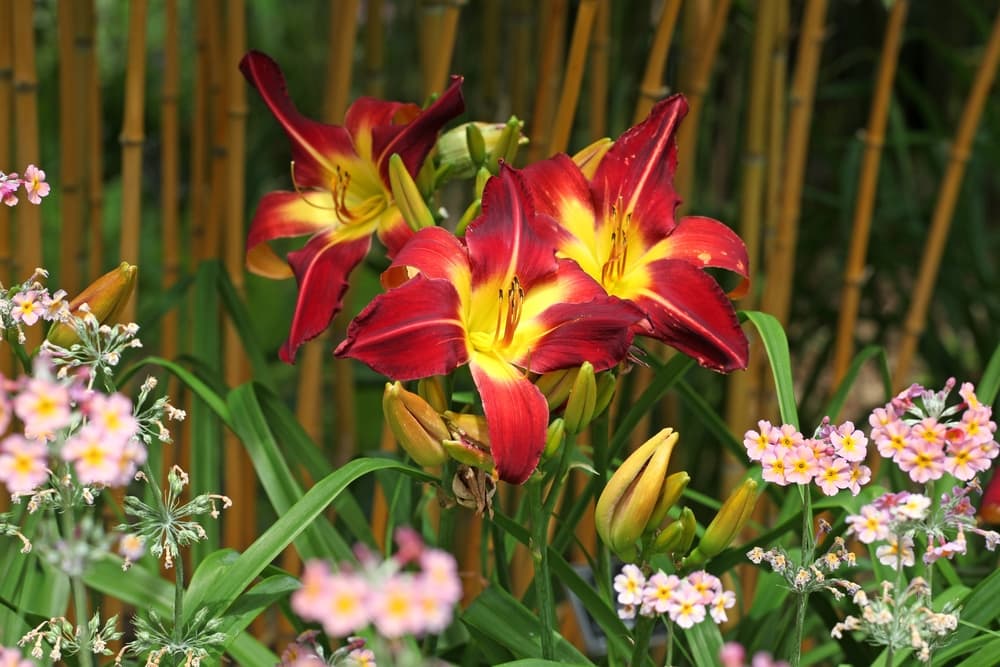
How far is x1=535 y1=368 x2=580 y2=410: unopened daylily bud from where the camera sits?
47cm

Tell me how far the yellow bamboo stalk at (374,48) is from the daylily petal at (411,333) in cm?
51

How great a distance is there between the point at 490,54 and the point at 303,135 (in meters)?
0.52

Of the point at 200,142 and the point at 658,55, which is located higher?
the point at 658,55

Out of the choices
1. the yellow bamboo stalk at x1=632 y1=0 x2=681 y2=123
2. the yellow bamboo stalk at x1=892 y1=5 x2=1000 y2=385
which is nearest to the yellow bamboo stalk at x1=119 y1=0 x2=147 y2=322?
the yellow bamboo stalk at x1=632 y1=0 x2=681 y2=123

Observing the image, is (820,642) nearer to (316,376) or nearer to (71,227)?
(316,376)

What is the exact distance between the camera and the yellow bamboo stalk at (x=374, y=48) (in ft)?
3.02

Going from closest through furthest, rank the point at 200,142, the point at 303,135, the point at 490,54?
1. the point at 303,135
2. the point at 200,142
3. the point at 490,54

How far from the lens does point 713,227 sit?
56 cm

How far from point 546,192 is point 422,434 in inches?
5.7

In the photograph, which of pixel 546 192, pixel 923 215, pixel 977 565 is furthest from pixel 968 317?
pixel 546 192

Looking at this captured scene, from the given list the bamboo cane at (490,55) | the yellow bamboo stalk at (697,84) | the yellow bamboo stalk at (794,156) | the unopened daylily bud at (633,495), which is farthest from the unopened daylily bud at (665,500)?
the bamboo cane at (490,55)

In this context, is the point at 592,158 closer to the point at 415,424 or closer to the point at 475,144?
the point at 475,144

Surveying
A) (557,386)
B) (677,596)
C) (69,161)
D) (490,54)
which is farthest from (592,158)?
(490,54)

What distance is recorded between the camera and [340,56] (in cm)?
78
